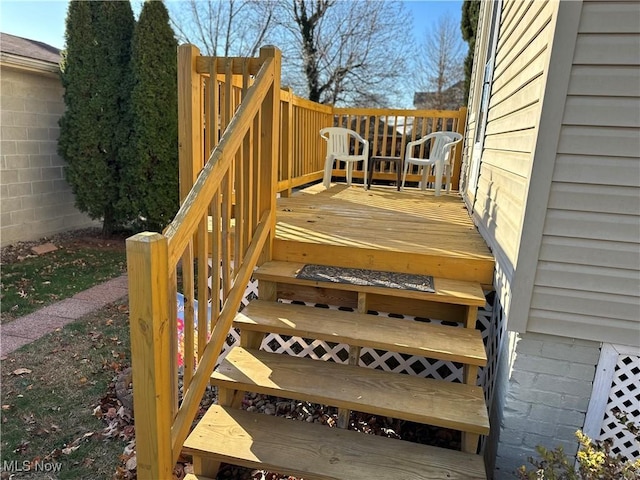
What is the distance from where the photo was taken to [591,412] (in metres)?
1.98

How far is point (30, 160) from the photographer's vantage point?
19.0 ft

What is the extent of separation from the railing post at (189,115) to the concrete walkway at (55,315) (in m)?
2.05

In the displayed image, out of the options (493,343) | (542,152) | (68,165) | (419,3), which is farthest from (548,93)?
(419,3)

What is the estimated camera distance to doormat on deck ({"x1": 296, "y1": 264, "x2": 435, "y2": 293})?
2369 millimetres

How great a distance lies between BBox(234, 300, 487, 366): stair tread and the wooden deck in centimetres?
37

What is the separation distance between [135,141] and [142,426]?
209 inches

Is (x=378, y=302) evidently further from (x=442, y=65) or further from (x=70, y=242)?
(x=442, y=65)

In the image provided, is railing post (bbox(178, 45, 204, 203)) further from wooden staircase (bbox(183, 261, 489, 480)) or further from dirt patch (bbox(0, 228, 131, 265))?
dirt patch (bbox(0, 228, 131, 265))

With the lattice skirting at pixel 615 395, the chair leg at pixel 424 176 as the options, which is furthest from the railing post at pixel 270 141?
the chair leg at pixel 424 176

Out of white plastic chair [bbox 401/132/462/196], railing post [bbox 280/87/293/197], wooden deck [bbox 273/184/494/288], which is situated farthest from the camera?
white plastic chair [bbox 401/132/462/196]

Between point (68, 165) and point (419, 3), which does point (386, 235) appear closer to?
point (68, 165)

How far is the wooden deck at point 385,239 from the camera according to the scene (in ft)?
8.32

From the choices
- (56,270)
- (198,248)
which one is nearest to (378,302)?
(198,248)

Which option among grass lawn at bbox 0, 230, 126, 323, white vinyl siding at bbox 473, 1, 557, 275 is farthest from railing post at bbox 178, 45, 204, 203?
grass lawn at bbox 0, 230, 126, 323
